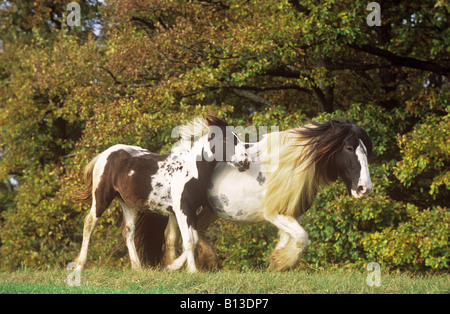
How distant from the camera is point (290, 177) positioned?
18.4 ft

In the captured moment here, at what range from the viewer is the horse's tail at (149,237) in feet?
21.8

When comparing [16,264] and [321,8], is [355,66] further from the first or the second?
[16,264]

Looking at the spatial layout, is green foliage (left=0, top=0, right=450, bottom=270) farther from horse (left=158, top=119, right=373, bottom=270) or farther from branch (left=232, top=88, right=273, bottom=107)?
horse (left=158, top=119, right=373, bottom=270)

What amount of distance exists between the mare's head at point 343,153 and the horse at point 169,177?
2.36ft

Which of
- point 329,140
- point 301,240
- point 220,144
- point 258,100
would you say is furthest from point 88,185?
point 258,100

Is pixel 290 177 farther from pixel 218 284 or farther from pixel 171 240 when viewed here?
pixel 171 240

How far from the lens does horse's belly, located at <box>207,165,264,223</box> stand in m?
5.78

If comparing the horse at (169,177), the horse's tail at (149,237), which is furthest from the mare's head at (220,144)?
the horse's tail at (149,237)

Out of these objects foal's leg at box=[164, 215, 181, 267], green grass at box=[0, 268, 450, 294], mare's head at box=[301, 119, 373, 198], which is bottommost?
green grass at box=[0, 268, 450, 294]

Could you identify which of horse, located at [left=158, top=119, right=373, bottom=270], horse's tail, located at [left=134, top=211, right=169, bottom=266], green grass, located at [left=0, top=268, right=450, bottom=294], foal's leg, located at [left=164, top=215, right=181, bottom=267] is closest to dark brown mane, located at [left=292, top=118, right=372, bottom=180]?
horse, located at [left=158, top=119, right=373, bottom=270]

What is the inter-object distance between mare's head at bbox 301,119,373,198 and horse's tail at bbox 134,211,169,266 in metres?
2.16

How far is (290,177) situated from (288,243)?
66cm
